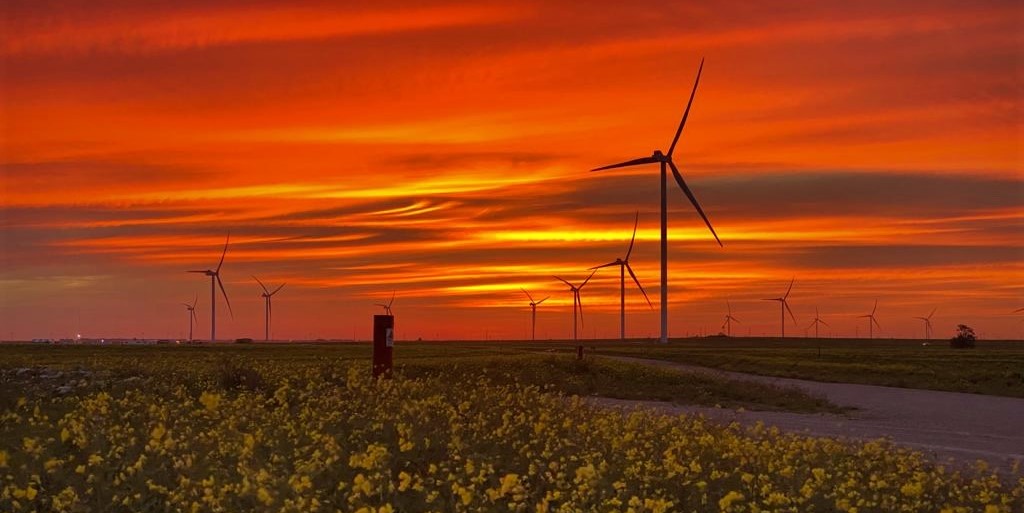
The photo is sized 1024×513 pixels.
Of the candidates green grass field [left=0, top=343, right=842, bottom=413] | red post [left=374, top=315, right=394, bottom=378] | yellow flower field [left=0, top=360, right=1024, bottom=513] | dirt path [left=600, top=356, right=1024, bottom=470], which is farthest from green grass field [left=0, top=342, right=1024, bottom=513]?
green grass field [left=0, top=343, right=842, bottom=413]

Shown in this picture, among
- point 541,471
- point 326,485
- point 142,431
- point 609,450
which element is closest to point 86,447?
point 142,431

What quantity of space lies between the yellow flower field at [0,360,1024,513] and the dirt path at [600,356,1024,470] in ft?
14.3

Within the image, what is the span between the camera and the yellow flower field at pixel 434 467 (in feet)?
36.6

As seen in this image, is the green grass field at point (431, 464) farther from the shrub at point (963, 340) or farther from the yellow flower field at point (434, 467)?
the shrub at point (963, 340)

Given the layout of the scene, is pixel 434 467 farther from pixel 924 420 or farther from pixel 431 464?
pixel 924 420

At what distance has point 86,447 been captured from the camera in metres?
14.8

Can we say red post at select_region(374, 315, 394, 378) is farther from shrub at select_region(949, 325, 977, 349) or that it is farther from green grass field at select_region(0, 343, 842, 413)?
shrub at select_region(949, 325, 977, 349)

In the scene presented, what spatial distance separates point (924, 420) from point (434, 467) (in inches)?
854

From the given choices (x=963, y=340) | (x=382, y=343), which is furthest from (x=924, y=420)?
(x=963, y=340)


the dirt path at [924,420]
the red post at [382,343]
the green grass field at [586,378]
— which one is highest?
the red post at [382,343]

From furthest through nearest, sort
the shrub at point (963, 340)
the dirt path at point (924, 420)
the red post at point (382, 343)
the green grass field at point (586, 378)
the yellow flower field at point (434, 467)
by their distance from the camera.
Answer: the shrub at point (963, 340) → the green grass field at point (586, 378) → the red post at point (382, 343) → the dirt path at point (924, 420) → the yellow flower field at point (434, 467)

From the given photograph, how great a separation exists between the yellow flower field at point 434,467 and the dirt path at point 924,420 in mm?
4365

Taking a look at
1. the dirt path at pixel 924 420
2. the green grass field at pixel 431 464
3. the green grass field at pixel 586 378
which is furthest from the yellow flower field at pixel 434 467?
the green grass field at pixel 586 378

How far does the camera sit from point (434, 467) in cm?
1093
